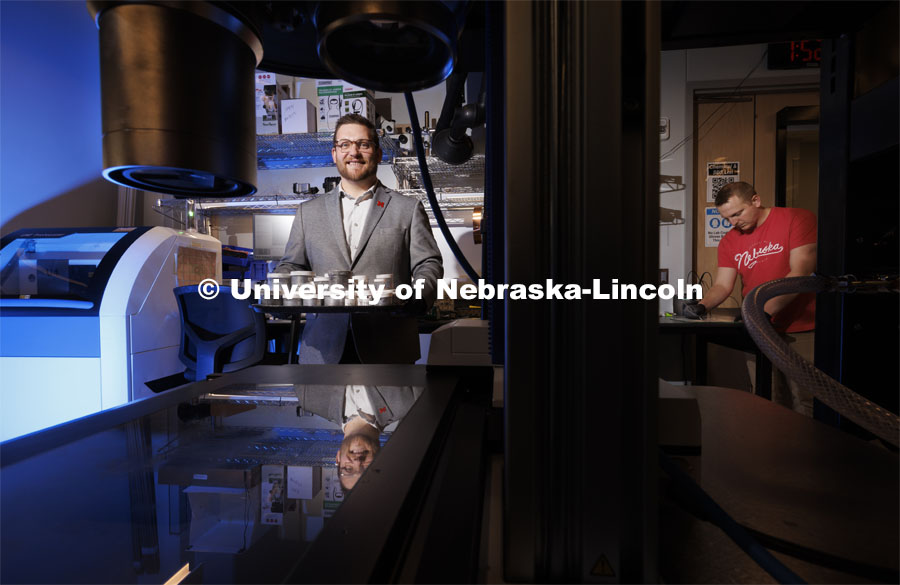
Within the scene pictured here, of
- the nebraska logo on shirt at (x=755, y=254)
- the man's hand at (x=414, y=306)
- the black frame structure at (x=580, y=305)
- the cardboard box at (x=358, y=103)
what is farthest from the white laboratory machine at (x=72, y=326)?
the nebraska logo on shirt at (x=755, y=254)

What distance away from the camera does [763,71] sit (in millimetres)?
2984

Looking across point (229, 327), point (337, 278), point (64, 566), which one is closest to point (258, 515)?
point (64, 566)

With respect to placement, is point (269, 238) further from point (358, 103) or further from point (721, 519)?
point (721, 519)

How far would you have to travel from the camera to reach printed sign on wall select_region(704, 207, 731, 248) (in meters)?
3.17

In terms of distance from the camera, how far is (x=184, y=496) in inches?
12.3

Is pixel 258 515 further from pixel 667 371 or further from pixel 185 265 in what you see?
pixel 667 371

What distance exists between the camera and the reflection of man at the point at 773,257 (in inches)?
75.6

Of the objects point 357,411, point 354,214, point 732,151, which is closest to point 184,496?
point 357,411

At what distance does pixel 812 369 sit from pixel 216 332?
6.98ft

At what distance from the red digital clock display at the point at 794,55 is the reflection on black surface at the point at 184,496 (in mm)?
3689

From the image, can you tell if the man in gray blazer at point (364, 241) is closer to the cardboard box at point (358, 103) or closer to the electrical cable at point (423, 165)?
the electrical cable at point (423, 165)

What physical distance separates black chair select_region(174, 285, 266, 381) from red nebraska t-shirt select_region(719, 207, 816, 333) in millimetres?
2306

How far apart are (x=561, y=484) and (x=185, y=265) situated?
2319 millimetres

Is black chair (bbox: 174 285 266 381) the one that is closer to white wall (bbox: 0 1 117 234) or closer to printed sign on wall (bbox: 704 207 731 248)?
white wall (bbox: 0 1 117 234)
